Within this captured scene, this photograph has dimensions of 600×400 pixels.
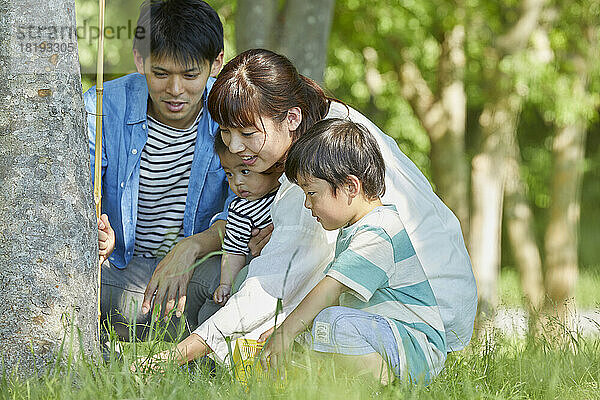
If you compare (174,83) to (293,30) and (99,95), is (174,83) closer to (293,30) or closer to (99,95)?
(99,95)

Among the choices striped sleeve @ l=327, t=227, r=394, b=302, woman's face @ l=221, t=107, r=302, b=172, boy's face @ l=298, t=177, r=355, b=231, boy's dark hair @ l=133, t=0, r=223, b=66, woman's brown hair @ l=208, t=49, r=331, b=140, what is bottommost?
striped sleeve @ l=327, t=227, r=394, b=302

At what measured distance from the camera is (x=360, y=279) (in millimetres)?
2516

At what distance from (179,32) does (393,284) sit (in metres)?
1.38

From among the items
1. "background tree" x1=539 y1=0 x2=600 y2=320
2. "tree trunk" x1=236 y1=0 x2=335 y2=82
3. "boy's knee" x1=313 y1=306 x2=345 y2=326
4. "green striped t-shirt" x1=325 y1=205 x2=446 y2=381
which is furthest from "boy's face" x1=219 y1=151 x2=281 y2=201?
"background tree" x1=539 y1=0 x2=600 y2=320

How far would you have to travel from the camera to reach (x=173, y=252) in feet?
10.6

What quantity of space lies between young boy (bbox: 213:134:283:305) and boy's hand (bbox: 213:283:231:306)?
5cm

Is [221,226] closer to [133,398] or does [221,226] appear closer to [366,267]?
[366,267]

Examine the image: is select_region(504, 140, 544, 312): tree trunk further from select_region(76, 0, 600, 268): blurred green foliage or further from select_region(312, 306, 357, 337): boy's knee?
select_region(312, 306, 357, 337): boy's knee

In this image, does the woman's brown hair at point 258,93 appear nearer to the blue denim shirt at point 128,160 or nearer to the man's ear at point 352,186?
the man's ear at point 352,186

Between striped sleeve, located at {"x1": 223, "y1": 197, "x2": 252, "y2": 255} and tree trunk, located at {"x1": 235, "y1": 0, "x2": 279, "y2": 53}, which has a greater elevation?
tree trunk, located at {"x1": 235, "y1": 0, "x2": 279, "y2": 53}

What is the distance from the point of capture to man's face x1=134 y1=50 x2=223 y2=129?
322 centimetres

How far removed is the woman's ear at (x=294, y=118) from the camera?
294 centimetres

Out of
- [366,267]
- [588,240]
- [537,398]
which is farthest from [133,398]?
[588,240]

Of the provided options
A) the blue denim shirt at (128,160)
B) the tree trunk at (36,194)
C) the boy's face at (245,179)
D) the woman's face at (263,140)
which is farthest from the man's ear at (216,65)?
the tree trunk at (36,194)
